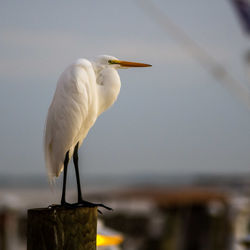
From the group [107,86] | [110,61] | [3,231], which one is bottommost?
[3,231]

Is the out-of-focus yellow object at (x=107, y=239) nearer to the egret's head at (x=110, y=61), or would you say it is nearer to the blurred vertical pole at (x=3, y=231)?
the egret's head at (x=110, y=61)

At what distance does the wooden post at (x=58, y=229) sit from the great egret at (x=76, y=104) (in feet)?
1.45

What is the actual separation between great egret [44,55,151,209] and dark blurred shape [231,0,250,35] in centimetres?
821

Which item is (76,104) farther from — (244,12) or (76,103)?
(244,12)

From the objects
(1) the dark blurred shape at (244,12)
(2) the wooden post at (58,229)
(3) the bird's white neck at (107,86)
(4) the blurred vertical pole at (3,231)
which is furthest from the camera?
(1) the dark blurred shape at (244,12)

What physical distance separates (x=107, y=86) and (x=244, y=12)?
332 inches

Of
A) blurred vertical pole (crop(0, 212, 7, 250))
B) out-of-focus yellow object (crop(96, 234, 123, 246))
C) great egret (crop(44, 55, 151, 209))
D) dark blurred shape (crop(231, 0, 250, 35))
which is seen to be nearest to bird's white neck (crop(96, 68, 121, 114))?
great egret (crop(44, 55, 151, 209))

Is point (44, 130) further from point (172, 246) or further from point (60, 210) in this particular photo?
point (172, 246)

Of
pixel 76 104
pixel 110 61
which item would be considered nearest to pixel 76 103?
pixel 76 104

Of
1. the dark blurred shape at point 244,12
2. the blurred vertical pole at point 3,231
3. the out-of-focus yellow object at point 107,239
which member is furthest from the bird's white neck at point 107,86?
the dark blurred shape at point 244,12

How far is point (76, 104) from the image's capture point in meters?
3.58

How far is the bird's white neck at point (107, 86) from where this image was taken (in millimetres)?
3725

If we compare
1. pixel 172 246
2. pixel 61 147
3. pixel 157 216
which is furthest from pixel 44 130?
pixel 157 216

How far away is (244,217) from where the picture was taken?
8016 mm
